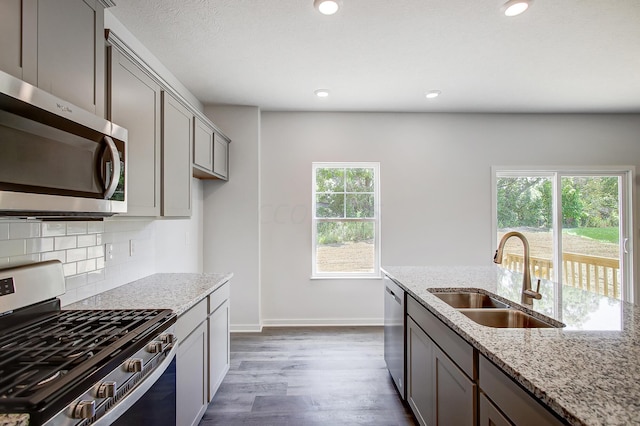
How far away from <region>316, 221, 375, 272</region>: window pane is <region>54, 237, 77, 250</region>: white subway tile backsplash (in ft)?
8.70

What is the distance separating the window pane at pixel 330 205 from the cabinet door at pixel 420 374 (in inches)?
83.5

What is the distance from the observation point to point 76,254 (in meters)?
1.77

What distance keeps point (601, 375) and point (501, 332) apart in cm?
35

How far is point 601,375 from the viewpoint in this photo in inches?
34.9

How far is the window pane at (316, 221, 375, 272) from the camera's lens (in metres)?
4.03

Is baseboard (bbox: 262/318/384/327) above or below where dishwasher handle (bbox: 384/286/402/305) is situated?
below

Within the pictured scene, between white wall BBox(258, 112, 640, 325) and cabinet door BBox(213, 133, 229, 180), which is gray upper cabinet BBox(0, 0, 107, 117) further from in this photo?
white wall BBox(258, 112, 640, 325)

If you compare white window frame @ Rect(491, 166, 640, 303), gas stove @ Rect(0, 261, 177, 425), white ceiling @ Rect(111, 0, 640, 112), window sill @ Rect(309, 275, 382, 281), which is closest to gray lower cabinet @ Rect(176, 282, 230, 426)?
gas stove @ Rect(0, 261, 177, 425)

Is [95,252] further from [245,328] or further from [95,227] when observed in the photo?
[245,328]

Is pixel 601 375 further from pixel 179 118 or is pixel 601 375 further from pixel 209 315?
pixel 179 118

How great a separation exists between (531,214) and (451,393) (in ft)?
11.6

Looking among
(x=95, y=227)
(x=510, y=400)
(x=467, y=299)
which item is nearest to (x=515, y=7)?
(x=467, y=299)

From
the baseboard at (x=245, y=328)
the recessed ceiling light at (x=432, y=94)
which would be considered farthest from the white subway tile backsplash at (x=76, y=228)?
the recessed ceiling light at (x=432, y=94)

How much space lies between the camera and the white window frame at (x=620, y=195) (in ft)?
13.0
